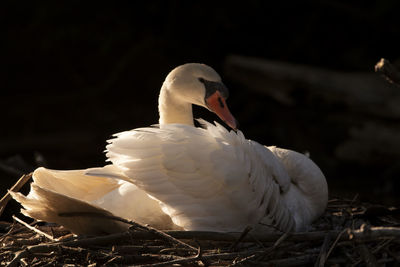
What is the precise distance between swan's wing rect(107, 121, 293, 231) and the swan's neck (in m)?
0.82

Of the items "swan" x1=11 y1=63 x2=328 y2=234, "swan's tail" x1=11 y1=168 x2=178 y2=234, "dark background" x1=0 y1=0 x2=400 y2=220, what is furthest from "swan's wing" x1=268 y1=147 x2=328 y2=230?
"dark background" x1=0 y1=0 x2=400 y2=220

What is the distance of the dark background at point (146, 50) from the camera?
8633 millimetres

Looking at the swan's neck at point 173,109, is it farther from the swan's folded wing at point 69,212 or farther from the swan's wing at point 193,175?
the swan's folded wing at point 69,212

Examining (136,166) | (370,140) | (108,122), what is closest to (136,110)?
(108,122)

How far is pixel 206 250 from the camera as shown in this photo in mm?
3531

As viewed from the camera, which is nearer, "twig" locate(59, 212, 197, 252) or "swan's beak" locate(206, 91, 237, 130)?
"twig" locate(59, 212, 197, 252)

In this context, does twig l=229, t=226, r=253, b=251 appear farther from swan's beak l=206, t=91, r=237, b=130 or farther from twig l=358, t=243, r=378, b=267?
swan's beak l=206, t=91, r=237, b=130

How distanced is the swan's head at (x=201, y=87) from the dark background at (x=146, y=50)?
13.1 ft

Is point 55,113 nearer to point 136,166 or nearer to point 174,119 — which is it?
point 174,119

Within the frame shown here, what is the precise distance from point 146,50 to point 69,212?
587 centimetres

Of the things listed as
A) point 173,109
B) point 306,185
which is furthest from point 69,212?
point 306,185

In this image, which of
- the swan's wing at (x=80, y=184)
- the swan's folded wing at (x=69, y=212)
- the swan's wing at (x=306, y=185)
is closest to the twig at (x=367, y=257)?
the swan's wing at (x=306, y=185)

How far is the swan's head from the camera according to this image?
427 cm

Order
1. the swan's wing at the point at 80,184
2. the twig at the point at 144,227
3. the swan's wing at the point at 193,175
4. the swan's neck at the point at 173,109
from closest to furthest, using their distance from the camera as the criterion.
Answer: the twig at the point at 144,227, the swan's wing at the point at 193,175, the swan's wing at the point at 80,184, the swan's neck at the point at 173,109
